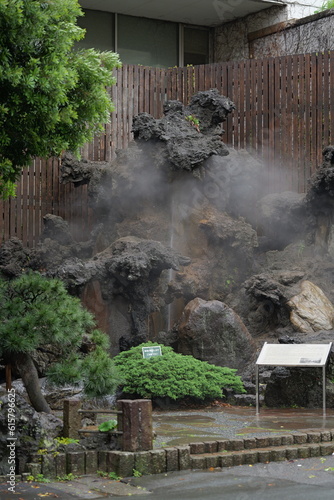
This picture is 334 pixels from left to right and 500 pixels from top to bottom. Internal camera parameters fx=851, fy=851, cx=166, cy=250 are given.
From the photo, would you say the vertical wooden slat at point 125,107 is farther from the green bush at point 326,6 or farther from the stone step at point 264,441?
the stone step at point 264,441

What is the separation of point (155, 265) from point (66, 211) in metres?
6.49

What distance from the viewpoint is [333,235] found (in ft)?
66.0

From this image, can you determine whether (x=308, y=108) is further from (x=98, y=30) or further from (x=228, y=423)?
(x=228, y=423)

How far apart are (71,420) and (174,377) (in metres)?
4.97

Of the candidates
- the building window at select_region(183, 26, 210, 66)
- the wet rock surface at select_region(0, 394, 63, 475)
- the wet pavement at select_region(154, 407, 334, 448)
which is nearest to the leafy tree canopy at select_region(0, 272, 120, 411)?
the wet rock surface at select_region(0, 394, 63, 475)

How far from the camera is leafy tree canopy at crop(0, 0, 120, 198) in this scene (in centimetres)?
1164

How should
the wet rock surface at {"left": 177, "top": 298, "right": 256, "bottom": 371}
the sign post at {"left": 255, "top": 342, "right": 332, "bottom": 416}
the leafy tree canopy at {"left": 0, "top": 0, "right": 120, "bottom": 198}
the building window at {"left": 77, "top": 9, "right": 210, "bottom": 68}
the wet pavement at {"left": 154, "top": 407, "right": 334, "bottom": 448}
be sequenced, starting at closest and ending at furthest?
the wet pavement at {"left": 154, "top": 407, "right": 334, "bottom": 448} < the leafy tree canopy at {"left": 0, "top": 0, "right": 120, "bottom": 198} < the sign post at {"left": 255, "top": 342, "right": 332, "bottom": 416} < the wet rock surface at {"left": 177, "top": 298, "right": 256, "bottom": 371} < the building window at {"left": 77, "top": 9, "right": 210, "bottom": 68}

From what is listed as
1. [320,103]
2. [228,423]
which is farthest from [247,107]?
[228,423]

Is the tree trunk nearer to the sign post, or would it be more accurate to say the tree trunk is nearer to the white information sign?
the sign post

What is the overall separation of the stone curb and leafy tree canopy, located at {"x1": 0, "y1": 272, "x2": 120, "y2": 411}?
1.03m

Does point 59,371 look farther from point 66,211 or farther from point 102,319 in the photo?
point 66,211

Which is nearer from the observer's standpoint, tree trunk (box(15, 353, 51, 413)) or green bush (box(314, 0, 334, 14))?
tree trunk (box(15, 353, 51, 413))

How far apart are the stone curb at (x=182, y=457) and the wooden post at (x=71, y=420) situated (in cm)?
49

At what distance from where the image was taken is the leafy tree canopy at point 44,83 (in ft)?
38.2
